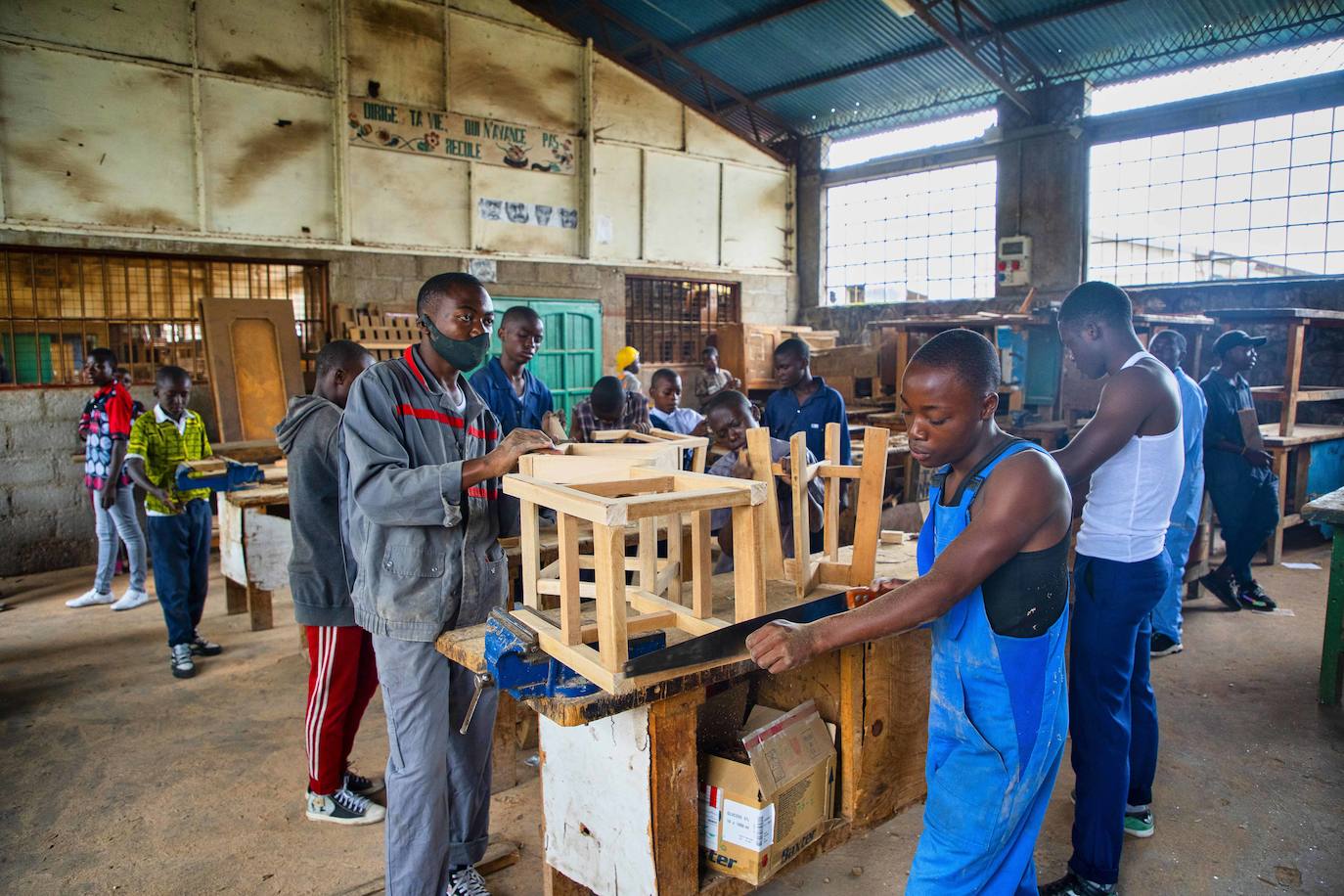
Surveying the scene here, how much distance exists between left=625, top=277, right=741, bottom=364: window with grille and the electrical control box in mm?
3446

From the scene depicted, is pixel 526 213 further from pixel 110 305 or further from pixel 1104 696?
pixel 1104 696

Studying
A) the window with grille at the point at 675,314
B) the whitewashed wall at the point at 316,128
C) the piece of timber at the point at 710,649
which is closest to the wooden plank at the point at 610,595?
the piece of timber at the point at 710,649

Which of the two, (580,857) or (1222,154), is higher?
(1222,154)

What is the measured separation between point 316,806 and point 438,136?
7.68 m

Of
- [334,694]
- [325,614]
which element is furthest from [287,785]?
[325,614]

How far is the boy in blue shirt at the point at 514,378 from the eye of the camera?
455cm

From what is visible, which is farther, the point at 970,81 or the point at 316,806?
the point at 970,81

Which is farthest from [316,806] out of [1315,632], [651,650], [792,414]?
[1315,632]

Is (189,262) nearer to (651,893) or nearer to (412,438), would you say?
(412,438)

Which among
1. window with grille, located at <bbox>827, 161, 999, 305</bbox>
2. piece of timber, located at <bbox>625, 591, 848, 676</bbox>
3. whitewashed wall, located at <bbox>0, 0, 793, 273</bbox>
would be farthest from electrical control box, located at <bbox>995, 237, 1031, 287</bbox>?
piece of timber, located at <bbox>625, 591, 848, 676</bbox>

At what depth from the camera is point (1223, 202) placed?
30.3ft

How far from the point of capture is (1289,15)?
8109mm

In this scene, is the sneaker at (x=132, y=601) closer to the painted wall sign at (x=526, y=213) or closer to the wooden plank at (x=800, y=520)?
the painted wall sign at (x=526, y=213)

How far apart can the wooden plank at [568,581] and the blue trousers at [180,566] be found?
387 centimetres
